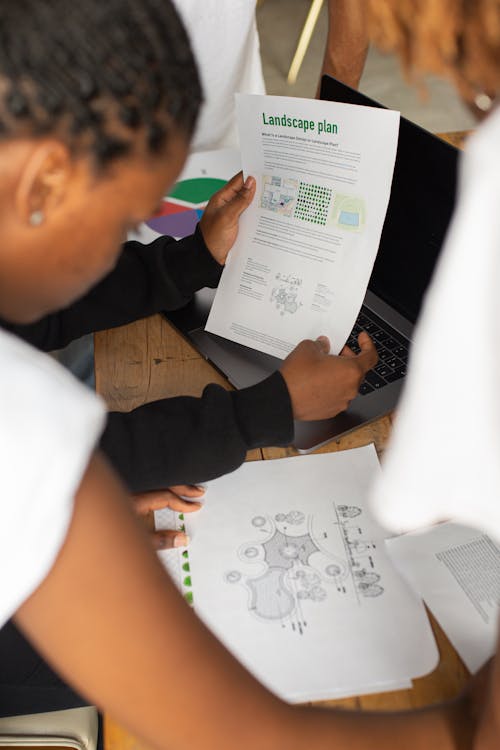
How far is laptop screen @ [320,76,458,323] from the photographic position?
0.96 m

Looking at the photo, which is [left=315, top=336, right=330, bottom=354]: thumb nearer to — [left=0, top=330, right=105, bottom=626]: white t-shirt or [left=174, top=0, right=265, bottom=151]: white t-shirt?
[left=0, top=330, right=105, bottom=626]: white t-shirt

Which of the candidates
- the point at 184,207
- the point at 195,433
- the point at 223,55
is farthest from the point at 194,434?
the point at 223,55

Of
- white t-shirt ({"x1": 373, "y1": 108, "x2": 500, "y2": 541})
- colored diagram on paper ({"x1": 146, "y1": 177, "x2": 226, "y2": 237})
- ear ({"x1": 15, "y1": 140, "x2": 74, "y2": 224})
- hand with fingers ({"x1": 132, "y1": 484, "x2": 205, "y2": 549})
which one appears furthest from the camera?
colored diagram on paper ({"x1": 146, "y1": 177, "x2": 226, "y2": 237})

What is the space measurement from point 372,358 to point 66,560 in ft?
1.91

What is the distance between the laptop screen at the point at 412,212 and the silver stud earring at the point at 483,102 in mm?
406

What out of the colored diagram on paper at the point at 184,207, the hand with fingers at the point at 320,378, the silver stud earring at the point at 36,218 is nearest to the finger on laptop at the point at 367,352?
the hand with fingers at the point at 320,378

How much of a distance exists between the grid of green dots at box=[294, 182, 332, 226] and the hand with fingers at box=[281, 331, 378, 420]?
16 centimetres

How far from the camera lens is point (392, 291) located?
109 cm

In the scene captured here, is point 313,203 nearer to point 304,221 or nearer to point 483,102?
point 304,221

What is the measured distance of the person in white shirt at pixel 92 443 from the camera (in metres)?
0.48

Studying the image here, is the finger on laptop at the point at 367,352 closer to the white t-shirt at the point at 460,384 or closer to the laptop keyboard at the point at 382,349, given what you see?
the laptop keyboard at the point at 382,349

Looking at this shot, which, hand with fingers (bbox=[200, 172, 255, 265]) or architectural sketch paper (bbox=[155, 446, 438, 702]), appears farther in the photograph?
hand with fingers (bbox=[200, 172, 255, 265])

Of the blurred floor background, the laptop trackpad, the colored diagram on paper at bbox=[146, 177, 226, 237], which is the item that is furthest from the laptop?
the blurred floor background

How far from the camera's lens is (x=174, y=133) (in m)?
0.57
